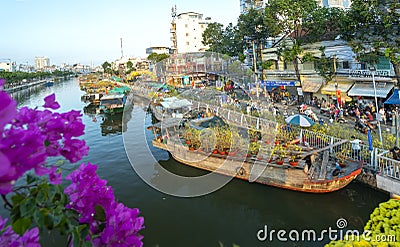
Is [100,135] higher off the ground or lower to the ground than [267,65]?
lower

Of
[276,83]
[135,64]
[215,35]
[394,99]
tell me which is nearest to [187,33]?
[215,35]

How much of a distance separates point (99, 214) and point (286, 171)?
30.1ft

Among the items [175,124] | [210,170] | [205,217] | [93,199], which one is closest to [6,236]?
[93,199]

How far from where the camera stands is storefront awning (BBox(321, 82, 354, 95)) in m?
19.7

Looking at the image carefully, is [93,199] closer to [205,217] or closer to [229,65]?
[205,217]

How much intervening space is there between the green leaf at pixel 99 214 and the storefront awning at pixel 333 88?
2100cm

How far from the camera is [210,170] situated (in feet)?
39.3

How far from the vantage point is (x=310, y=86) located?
75.4ft

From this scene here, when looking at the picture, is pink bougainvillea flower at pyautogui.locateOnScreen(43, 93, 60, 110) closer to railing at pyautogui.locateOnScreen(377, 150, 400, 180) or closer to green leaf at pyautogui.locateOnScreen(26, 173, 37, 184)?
green leaf at pyautogui.locateOnScreen(26, 173, 37, 184)

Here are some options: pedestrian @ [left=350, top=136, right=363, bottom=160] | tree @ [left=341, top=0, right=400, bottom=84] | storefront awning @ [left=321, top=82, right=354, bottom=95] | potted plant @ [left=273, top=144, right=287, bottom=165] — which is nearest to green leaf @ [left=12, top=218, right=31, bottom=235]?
potted plant @ [left=273, top=144, right=287, bottom=165]

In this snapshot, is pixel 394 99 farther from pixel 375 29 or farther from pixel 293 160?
pixel 293 160

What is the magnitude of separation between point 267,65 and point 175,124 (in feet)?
47.7

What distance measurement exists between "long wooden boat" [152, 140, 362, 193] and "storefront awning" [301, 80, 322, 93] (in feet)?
42.8

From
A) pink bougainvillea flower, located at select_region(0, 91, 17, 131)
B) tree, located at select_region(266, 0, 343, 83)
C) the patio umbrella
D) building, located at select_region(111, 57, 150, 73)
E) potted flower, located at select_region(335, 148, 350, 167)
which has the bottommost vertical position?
potted flower, located at select_region(335, 148, 350, 167)
